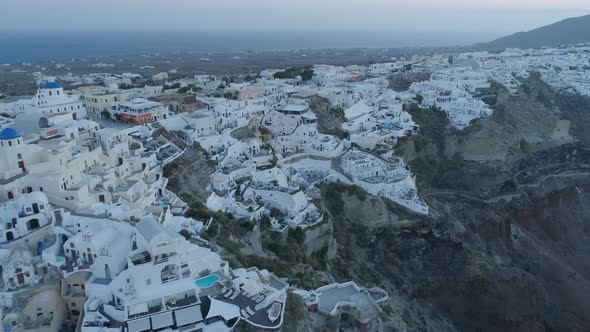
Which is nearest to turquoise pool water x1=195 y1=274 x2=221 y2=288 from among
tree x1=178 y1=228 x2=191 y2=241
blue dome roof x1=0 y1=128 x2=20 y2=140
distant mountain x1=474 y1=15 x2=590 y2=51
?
tree x1=178 y1=228 x2=191 y2=241

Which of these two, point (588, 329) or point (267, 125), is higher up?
point (267, 125)

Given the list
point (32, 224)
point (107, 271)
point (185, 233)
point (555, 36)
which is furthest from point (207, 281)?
point (555, 36)

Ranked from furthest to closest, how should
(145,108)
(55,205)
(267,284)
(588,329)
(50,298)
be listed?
1. (145,108)
2. (588,329)
3. (55,205)
4. (267,284)
5. (50,298)

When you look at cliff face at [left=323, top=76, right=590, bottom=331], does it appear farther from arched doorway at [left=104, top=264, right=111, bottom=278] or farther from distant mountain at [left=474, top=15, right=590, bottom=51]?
distant mountain at [left=474, top=15, right=590, bottom=51]

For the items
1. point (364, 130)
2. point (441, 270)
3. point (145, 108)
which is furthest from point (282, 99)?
point (441, 270)

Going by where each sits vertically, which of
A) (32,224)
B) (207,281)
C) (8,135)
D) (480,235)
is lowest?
(480,235)

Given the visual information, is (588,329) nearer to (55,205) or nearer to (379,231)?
(379,231)

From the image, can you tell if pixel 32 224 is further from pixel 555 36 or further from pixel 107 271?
pixel 555 36
